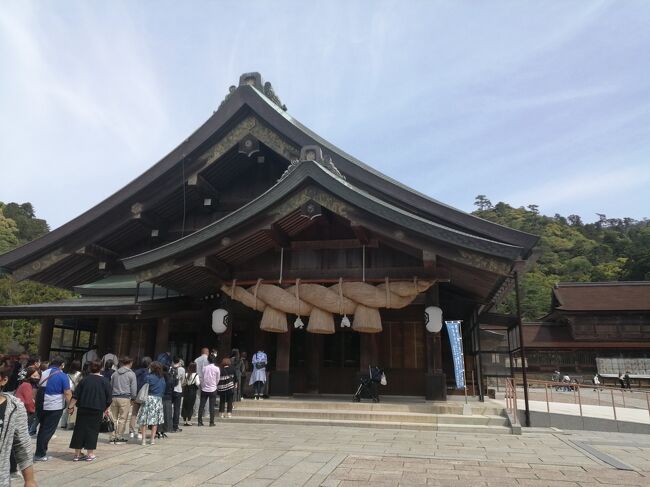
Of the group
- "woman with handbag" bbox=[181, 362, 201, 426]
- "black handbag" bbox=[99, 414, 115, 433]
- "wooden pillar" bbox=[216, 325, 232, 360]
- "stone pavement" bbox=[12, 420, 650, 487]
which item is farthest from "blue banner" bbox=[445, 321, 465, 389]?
"black handbag" bbox=[99, 414, 115, 433]

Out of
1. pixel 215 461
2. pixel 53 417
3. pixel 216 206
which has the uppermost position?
pixel 216 206

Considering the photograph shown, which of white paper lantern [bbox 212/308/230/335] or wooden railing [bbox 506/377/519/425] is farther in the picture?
white paper lantern [bbox 212/308/230/335]

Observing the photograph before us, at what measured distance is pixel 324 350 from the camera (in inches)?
508

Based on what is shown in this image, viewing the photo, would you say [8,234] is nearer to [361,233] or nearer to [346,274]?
[346,274]

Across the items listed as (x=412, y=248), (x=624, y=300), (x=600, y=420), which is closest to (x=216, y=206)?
(x=412, y=248)

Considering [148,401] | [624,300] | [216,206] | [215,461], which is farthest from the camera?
[624,300]

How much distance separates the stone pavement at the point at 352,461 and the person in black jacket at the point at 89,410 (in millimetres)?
229

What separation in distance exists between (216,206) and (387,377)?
686cm

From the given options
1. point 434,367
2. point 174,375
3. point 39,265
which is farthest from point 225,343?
point 39,265

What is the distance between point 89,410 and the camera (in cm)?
625

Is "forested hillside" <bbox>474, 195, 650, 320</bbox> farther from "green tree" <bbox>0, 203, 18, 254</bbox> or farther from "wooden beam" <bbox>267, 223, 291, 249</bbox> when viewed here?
A: "green tree" <bbox>0, 203, 18, 254</bbox>

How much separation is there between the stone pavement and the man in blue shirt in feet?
0.80

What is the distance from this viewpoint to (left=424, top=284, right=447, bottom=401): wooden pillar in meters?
10.0

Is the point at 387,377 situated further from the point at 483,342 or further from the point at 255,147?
the point at 483,342
